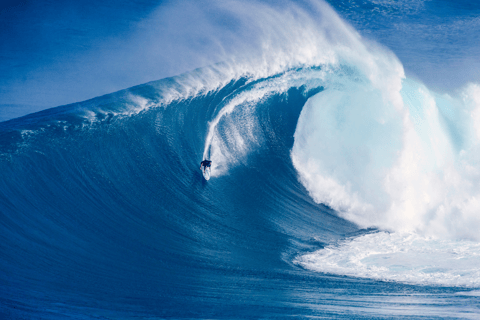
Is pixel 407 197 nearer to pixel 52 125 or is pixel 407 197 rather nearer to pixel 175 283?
pixel 175 283

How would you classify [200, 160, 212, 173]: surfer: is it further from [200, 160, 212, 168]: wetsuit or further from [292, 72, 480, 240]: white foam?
[292, 72, 480, 240]: white foam

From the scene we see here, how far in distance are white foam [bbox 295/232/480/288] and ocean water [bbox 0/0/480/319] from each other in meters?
0.04

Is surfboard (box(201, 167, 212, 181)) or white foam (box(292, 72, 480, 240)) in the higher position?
white foam (box(292, 72, 480, 240))

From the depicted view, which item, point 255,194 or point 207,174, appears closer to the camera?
point 207,174

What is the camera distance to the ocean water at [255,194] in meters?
4.21

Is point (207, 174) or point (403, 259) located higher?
point (207, 174)

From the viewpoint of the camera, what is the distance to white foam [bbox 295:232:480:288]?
5125 mm

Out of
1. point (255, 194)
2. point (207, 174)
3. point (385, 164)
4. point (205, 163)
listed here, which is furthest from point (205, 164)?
point (385, 164)

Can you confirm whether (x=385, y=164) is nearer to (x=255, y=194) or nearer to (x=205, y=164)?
(x=255, y=194)

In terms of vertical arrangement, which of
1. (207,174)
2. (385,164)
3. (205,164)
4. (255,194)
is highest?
(385,164)

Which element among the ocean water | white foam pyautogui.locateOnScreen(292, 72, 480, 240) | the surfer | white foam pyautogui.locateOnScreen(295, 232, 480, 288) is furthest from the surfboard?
white foam pyautogui.locateOnScreen(295, 232, 480, 288)

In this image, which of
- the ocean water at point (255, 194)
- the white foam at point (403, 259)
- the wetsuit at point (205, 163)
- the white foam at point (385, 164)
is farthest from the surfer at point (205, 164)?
the white foam at point (403, 259)

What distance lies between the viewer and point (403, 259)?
5832 millimetres

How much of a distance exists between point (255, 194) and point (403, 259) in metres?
3.07
